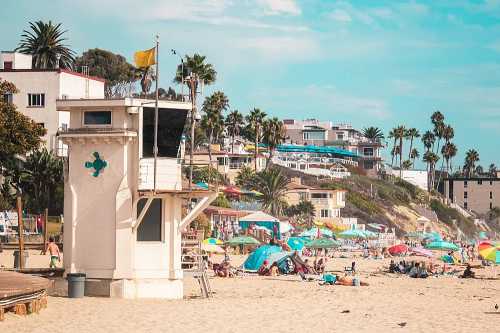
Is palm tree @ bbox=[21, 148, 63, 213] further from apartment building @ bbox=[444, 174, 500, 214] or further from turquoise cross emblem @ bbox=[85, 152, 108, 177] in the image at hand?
apartment building @ bbox=[444, 174, 500, 214]

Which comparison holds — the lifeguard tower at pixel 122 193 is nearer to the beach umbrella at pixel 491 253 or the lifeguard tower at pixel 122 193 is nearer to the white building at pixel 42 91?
the beach umbrella at pixel 491 253

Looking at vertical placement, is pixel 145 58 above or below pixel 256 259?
above

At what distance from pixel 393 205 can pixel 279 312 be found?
356ft

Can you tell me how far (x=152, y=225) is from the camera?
86.9ft

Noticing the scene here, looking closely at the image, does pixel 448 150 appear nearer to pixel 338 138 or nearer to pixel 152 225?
pixel 338 138

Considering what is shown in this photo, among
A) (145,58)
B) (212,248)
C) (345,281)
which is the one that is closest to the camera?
(145,58)

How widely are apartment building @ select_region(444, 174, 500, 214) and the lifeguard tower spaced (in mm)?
160457

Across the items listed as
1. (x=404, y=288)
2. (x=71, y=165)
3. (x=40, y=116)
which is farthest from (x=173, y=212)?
(x=40, y=116)

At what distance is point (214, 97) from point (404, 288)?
237 feet

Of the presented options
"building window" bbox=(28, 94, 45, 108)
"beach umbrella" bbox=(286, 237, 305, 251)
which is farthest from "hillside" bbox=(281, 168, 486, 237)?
"building window" bbox=(28, 94, 45, 108)

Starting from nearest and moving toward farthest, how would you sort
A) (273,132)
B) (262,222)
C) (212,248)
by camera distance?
(212,248) → (262,222) → (273,132)

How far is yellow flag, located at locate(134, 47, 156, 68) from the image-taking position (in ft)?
89.7

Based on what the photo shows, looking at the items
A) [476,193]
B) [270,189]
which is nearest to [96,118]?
[270,189]

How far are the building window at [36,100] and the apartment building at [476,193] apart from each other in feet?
422
